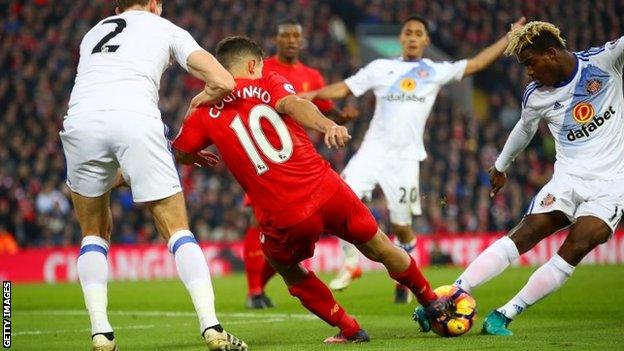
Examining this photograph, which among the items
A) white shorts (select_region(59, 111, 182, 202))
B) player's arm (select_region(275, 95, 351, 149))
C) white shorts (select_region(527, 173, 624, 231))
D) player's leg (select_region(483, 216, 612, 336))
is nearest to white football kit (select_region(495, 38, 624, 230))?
white shorts (select_region(527, 173, 624, 231))

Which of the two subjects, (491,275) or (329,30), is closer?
(491,275)

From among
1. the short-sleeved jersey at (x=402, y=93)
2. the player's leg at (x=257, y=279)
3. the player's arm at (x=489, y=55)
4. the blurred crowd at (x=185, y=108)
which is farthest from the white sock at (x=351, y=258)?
the blurred crowd at (x=185, y=108)

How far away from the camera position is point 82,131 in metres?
6.86

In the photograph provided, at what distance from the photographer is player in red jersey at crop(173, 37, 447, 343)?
6.94m

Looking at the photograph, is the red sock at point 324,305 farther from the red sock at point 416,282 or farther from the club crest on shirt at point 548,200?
the club crest on shirt at point 548,200

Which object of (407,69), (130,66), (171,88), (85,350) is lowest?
(171,88)

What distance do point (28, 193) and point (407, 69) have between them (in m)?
13.0

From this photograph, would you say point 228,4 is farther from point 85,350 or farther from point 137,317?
point 85,350

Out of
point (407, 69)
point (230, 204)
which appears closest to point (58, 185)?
point (230, 204)

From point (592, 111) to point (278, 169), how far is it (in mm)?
2385

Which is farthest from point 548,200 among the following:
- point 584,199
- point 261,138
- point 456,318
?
point 261,138

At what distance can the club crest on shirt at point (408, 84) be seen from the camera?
466 inches

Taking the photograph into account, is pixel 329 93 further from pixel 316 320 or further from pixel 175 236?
pixel 175 236

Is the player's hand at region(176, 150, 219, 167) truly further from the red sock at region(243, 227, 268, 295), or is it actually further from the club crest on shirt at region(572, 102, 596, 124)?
the red sock at region(243, 227, 268, 295)
